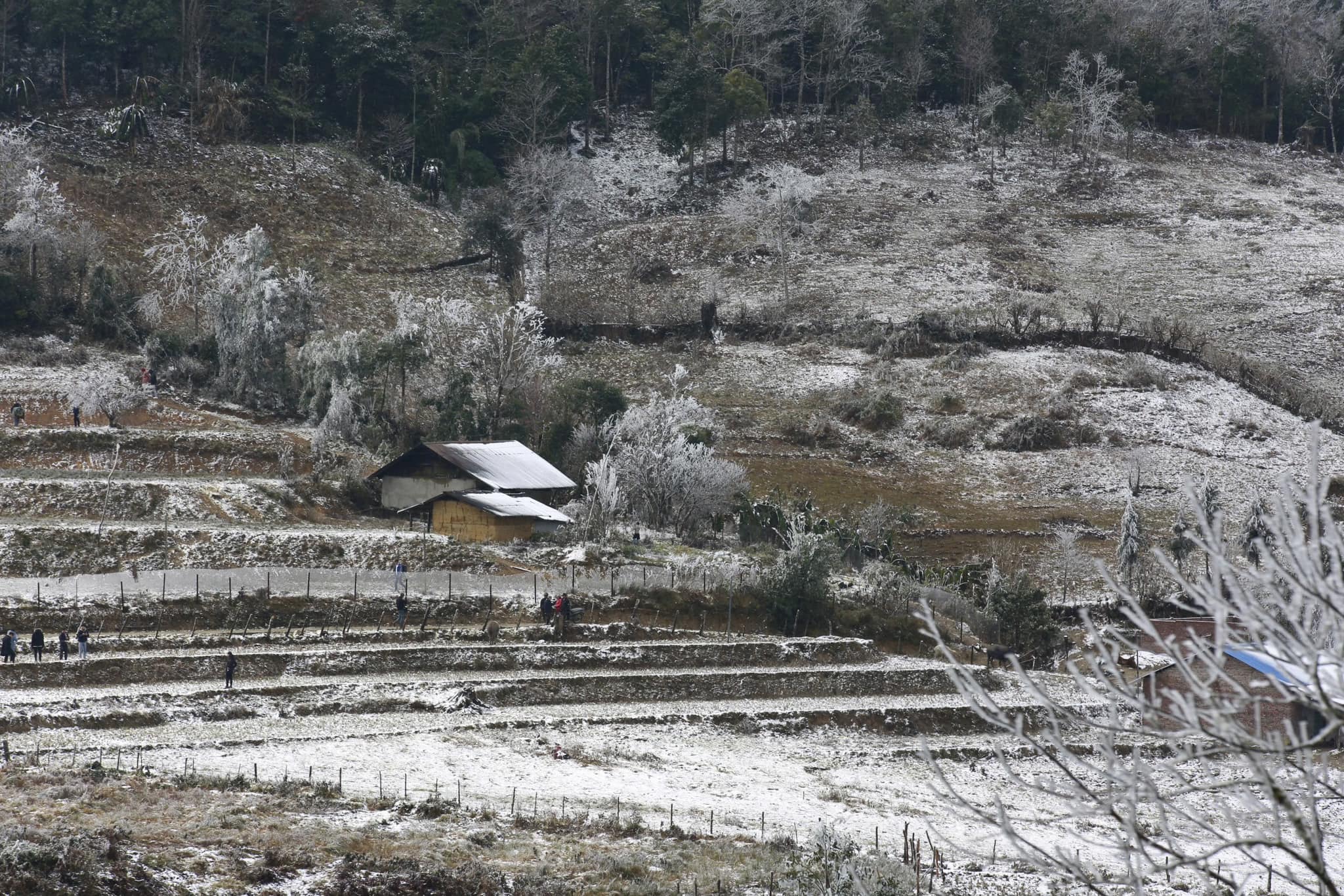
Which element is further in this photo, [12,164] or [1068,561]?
[12,164]

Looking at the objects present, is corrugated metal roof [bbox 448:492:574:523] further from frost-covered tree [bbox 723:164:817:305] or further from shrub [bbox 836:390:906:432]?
frost-covered tree [bbox 723:164:817:305]

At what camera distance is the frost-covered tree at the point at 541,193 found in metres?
85.7

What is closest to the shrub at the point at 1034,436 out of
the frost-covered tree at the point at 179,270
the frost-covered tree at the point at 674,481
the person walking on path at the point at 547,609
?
the frost-covered tree at the point at 674,481

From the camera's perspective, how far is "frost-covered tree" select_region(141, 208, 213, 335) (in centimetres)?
6253

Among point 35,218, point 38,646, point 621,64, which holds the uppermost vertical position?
point 621,64

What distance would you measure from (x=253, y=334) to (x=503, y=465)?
47.6 ft

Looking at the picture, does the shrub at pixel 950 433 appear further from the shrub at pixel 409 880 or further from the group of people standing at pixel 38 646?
the shrub at pixel 409 880

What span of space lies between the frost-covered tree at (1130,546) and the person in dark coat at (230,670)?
1211 inches

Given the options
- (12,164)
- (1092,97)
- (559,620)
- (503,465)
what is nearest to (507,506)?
(503,465)

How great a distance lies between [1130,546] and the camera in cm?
4672

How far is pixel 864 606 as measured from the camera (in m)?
41.0

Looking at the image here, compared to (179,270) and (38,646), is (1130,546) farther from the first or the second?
(179,270)

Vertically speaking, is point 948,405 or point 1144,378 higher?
point 1144,378

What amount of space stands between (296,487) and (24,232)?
26660 millimetres
